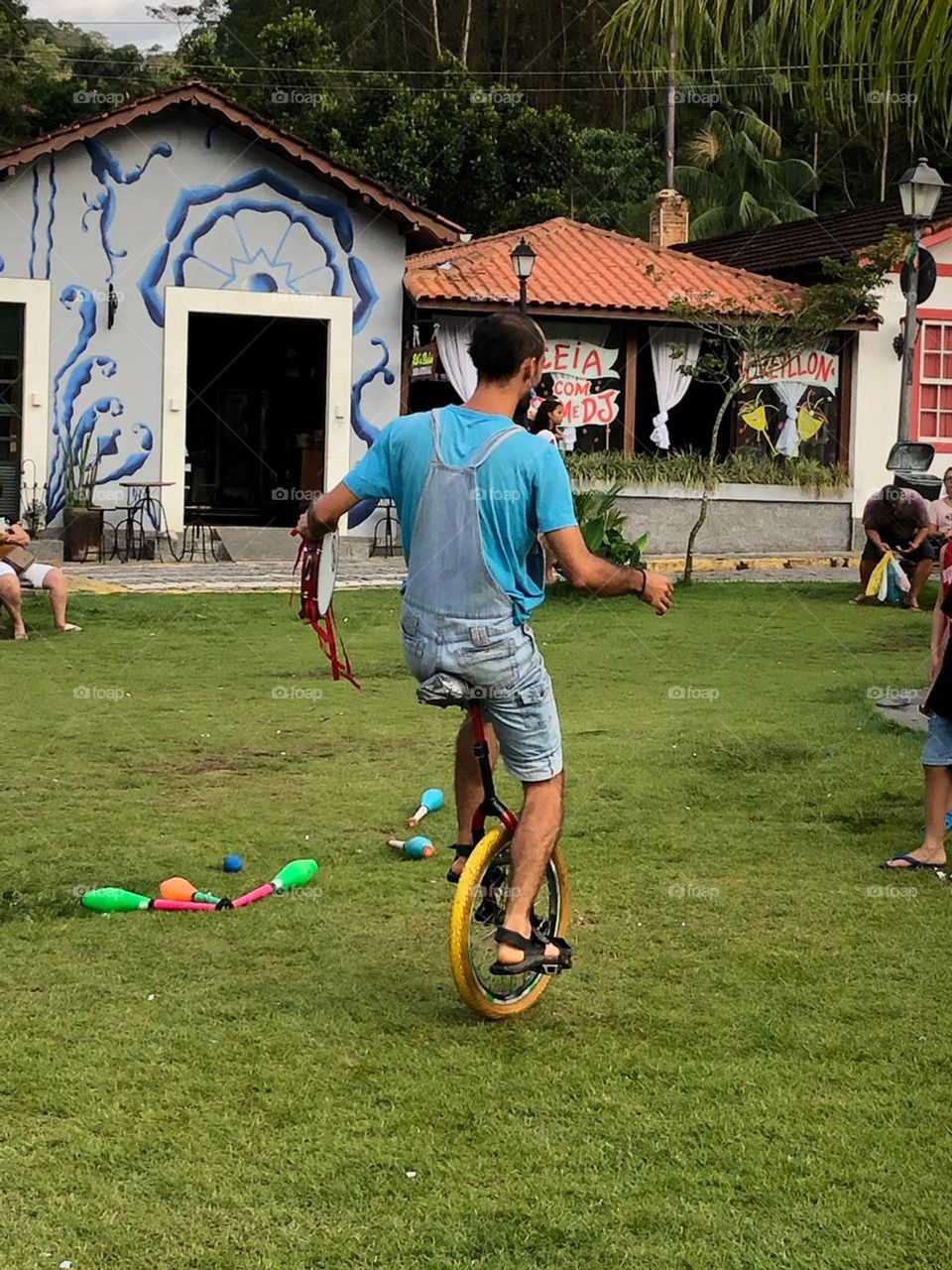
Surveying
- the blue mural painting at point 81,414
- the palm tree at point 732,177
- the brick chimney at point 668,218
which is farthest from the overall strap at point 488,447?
the palm tree at point 732,177

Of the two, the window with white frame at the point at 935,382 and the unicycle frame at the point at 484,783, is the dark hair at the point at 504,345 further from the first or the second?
the window with white frame at the point at 935,382

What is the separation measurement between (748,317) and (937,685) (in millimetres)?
14406

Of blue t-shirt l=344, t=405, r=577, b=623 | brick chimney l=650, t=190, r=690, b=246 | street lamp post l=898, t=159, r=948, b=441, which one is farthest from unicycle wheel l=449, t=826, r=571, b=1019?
brick chimney l=650, t=190, r=690, b=246

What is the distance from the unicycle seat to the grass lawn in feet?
2.92

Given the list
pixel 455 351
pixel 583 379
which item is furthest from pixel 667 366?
pixel 455 351

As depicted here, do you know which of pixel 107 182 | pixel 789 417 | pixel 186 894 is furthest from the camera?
pixel 789 417

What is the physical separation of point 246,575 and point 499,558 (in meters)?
14.0

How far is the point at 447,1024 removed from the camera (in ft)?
15.6

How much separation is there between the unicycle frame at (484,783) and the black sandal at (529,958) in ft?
1.02

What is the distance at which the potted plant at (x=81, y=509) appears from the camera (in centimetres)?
1933

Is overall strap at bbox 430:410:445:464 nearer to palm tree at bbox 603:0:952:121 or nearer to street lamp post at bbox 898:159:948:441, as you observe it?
palm tree at bbox 603:0:952:121

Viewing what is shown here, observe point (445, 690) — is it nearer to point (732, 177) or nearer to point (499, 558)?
point (499, 558)

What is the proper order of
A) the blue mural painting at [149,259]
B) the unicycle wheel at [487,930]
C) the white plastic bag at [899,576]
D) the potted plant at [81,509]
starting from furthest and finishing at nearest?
the blue mural painting at [149,259] → the potted plant at [81,509] → the white plastic bag at [899,576] → the unicycle wheel at [487,930]

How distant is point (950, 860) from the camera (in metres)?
6.78
